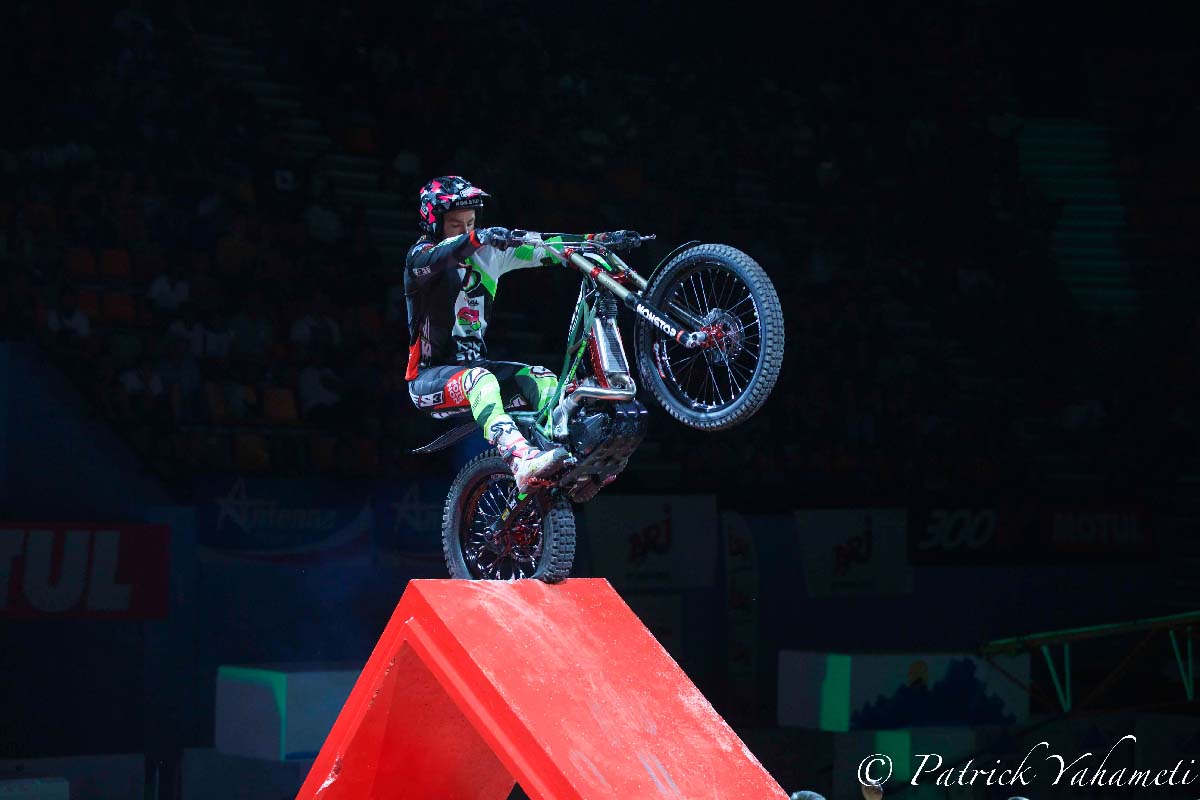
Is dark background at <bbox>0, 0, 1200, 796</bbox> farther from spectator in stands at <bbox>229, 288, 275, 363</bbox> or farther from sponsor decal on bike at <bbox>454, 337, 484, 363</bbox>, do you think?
sponsor decal on bike at <bbox>454, 337, 484, 363</bbox>

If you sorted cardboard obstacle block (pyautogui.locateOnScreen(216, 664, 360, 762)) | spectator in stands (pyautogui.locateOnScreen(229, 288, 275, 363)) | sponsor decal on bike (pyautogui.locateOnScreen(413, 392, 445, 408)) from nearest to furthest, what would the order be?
sponsor decal on bike (pyautogui.locateOnScreen(413, 392, 445, 408))
cardboard obstacle block (pyautogui.locateOnScreen(216, 664, 360, 762))
spectator in stands (pyautogui.locateOnScreen(229, 288, 275, 363))

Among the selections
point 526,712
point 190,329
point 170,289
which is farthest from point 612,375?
point 170,289

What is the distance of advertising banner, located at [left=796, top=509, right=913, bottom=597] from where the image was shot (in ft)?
41.8

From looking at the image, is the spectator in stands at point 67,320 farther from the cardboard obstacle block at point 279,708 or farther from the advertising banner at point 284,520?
the cardboard obstacle block at point 279,708

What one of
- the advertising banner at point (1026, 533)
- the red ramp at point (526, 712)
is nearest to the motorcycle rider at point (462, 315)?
the red ramp at point (526, 712)

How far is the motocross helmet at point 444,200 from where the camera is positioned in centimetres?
690

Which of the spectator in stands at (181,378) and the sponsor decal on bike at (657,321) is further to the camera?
the spectator in stands at (181,378)

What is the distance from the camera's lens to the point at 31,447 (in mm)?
10188

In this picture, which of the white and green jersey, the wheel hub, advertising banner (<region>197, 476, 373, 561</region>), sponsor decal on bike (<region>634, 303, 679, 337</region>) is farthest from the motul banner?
the wheel hub

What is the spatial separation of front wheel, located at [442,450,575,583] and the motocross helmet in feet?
3.47

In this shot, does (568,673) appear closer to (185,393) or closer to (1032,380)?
(185,393)

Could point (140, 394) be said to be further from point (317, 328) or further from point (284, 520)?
point (317, 328)

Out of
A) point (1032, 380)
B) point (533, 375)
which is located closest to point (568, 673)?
point (533, 375)

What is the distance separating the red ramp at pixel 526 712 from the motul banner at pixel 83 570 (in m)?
4.25
